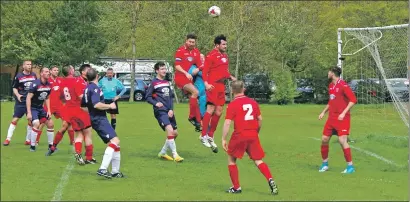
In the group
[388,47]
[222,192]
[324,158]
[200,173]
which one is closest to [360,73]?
[388,47]

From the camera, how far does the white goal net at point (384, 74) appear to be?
62.2ft

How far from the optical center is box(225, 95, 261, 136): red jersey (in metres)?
10.4

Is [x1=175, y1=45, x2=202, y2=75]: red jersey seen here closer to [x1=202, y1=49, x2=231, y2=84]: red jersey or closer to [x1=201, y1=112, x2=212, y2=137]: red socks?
[x1=202, y1=49, x2=231, y2=84]: red jersey

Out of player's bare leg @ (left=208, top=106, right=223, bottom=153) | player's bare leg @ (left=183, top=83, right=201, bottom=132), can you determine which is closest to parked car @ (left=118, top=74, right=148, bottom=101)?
player's bare leg @ (left=183, top=83, right=201, bottom=132)

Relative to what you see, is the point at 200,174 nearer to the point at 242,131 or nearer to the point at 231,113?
the point at 242,131

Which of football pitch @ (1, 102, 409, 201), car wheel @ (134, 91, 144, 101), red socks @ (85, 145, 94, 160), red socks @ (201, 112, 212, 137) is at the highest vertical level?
red socks @ (201, 112, 212, 137)

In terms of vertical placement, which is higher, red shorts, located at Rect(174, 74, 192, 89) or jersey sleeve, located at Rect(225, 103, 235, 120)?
red shorts, located at Rect(174, 74, 192, 89)

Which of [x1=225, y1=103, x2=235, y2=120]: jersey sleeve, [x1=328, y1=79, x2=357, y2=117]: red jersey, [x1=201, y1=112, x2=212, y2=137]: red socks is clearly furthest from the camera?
[x1=201, y1=112, x2=212, y2=137]: red socks

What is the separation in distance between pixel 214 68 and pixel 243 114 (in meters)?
4.58

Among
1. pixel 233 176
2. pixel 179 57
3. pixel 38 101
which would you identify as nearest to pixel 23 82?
pixel 38 101

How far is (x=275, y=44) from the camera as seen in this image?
166 ft

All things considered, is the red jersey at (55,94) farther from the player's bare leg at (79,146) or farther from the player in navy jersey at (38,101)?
the player's bare leg at (79,146)

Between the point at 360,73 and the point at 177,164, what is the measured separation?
1199 centimetres

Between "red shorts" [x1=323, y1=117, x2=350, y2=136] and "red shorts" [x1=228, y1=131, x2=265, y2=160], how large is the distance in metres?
3.12
